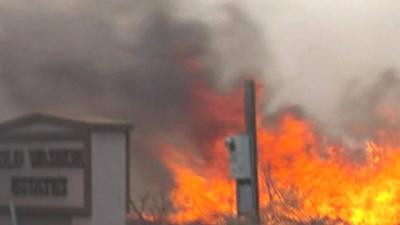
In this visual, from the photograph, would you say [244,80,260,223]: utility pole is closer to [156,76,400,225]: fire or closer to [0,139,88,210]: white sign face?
[156,76,400,225]: fire

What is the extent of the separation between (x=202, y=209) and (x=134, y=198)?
1.70 metres

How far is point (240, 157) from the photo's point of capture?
14430mm

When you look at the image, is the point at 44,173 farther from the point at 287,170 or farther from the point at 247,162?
the point at 287,170

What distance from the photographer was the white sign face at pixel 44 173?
51.2ft

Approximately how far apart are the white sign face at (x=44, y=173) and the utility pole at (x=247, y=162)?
2337 millimetres

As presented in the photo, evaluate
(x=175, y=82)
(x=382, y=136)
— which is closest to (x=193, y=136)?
(x=175, y=82)

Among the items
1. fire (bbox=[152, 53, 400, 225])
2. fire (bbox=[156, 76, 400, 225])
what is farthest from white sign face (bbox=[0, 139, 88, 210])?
fire (bbox=[156, 76, 400, 225])

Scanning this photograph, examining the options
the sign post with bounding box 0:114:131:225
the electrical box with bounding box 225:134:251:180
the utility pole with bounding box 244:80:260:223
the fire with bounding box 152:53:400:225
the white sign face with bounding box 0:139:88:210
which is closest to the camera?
the utility pole with bounding box 244:80:260:223

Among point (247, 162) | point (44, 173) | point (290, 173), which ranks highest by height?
point (290, 173)

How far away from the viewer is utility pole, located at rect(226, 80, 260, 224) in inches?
563

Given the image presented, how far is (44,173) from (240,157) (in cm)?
329

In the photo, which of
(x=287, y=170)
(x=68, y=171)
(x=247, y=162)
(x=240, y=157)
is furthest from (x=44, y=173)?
(x=287, y=170)

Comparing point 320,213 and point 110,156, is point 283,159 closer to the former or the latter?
point 320,213

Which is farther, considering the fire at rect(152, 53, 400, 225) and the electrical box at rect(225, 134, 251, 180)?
the fire at rect(152, 53, 400, 225)
